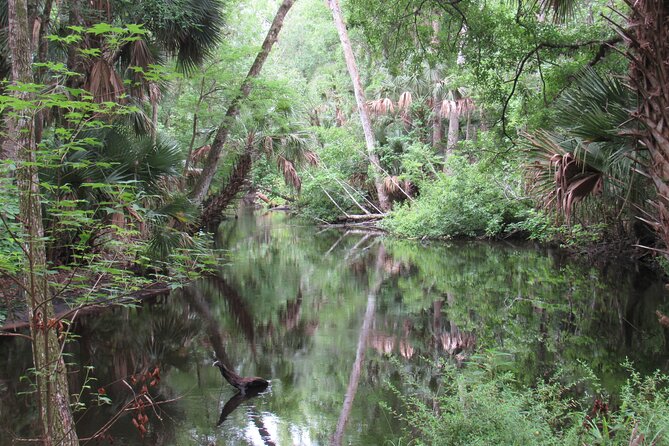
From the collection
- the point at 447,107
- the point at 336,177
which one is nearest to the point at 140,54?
the point at 447,107

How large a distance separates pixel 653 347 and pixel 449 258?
32.1 feet

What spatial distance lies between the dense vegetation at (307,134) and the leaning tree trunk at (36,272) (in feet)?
0.05

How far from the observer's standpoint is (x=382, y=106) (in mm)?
28516

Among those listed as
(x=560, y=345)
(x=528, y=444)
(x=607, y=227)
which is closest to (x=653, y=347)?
(x=560, y=345)

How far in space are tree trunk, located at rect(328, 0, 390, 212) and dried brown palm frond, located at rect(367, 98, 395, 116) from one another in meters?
1.12

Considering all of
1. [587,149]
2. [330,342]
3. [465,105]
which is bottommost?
[330,342]

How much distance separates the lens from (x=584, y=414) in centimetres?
421

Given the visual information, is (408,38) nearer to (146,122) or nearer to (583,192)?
(583,192)

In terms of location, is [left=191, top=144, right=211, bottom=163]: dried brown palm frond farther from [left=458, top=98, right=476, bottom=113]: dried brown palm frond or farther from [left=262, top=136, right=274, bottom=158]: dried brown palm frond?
[left=458, top=98, right=476, bottom=113]: dried brown palm frond

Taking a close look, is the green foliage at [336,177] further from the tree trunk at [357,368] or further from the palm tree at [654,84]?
the palm tree at [654,84]

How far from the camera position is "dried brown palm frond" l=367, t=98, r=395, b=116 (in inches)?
1120

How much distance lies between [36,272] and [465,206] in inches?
720

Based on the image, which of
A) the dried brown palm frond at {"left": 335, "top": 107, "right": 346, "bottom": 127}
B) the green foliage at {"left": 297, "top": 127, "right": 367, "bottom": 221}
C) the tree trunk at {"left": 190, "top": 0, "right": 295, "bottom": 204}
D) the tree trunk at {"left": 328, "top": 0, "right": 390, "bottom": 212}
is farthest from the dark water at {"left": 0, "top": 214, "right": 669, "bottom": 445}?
the dried brown palm frond at {"left": 335, "top": 107, "right": 346, "bottom": 127}

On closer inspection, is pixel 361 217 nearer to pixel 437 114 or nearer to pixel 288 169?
pixel 437 114
